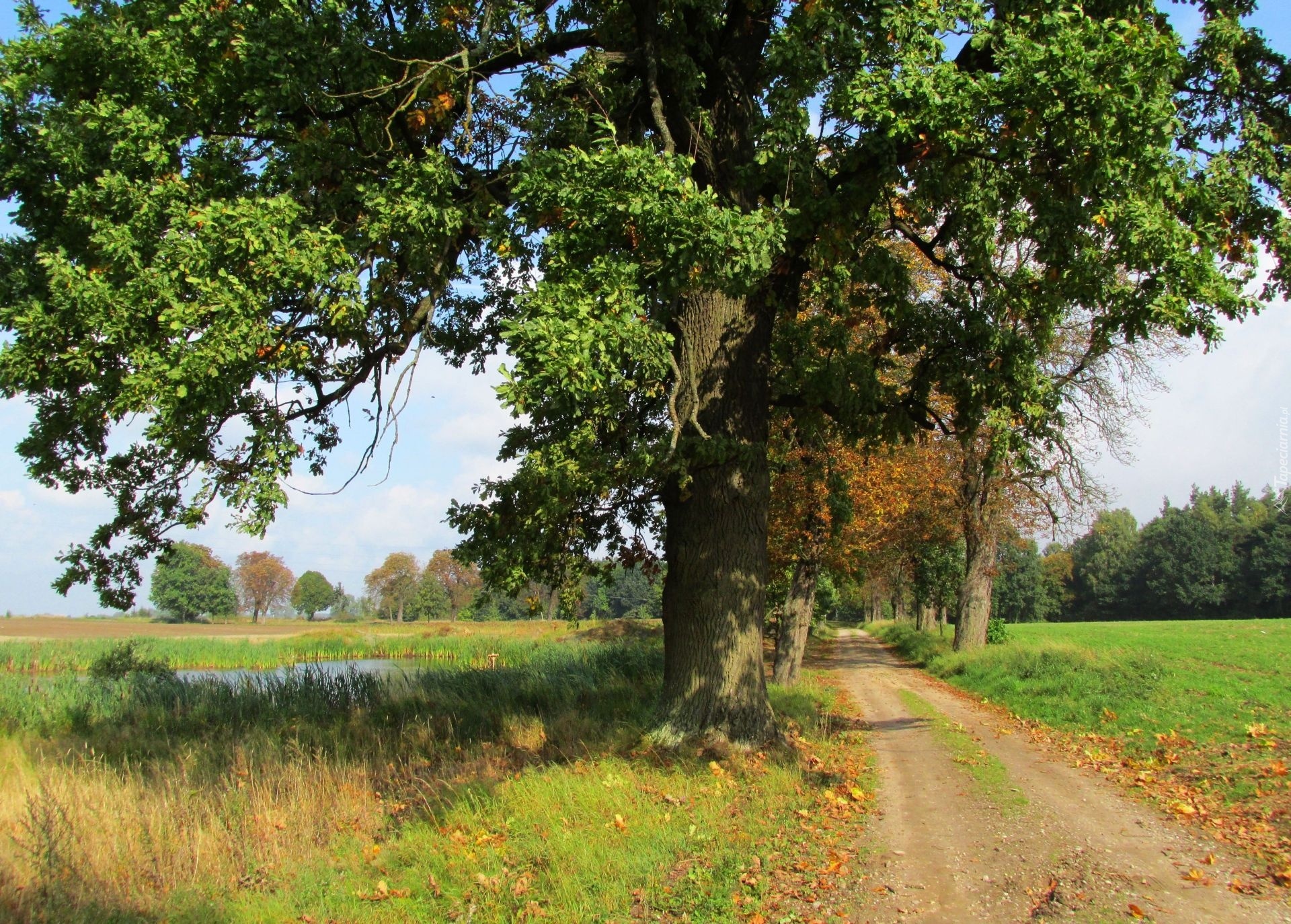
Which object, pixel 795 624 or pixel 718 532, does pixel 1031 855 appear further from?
pixel 795 624

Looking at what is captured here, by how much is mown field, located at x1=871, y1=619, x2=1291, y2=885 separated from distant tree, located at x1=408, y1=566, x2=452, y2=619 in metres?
99.6

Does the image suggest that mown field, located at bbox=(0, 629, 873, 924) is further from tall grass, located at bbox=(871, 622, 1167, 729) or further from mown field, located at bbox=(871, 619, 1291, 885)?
tall grass, located at bbox=(871, 622, 1167, 729)

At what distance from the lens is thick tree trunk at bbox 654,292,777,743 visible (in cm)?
880

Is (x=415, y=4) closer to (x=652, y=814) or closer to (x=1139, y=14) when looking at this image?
(x=1139, y=14)

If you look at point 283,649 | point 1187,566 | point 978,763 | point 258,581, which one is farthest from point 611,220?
point 258,581

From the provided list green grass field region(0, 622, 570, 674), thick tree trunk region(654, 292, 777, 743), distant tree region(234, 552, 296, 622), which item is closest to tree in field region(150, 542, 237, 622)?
distant tree region(234, 552, 296, 622)

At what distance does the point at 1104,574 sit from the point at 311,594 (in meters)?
122

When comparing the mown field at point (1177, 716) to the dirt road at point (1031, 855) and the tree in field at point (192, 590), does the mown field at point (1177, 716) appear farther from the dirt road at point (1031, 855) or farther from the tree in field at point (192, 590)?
the tree in field at point (192, 590)

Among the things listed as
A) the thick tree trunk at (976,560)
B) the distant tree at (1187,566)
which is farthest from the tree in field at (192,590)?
the distant tree at (1187,566)

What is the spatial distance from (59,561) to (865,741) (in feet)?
33.9

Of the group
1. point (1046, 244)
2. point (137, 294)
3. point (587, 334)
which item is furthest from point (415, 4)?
point (1046, 244)

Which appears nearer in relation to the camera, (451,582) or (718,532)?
(718,532)

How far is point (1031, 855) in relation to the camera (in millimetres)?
6062

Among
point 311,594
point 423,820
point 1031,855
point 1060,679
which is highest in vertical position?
point 1031,855
